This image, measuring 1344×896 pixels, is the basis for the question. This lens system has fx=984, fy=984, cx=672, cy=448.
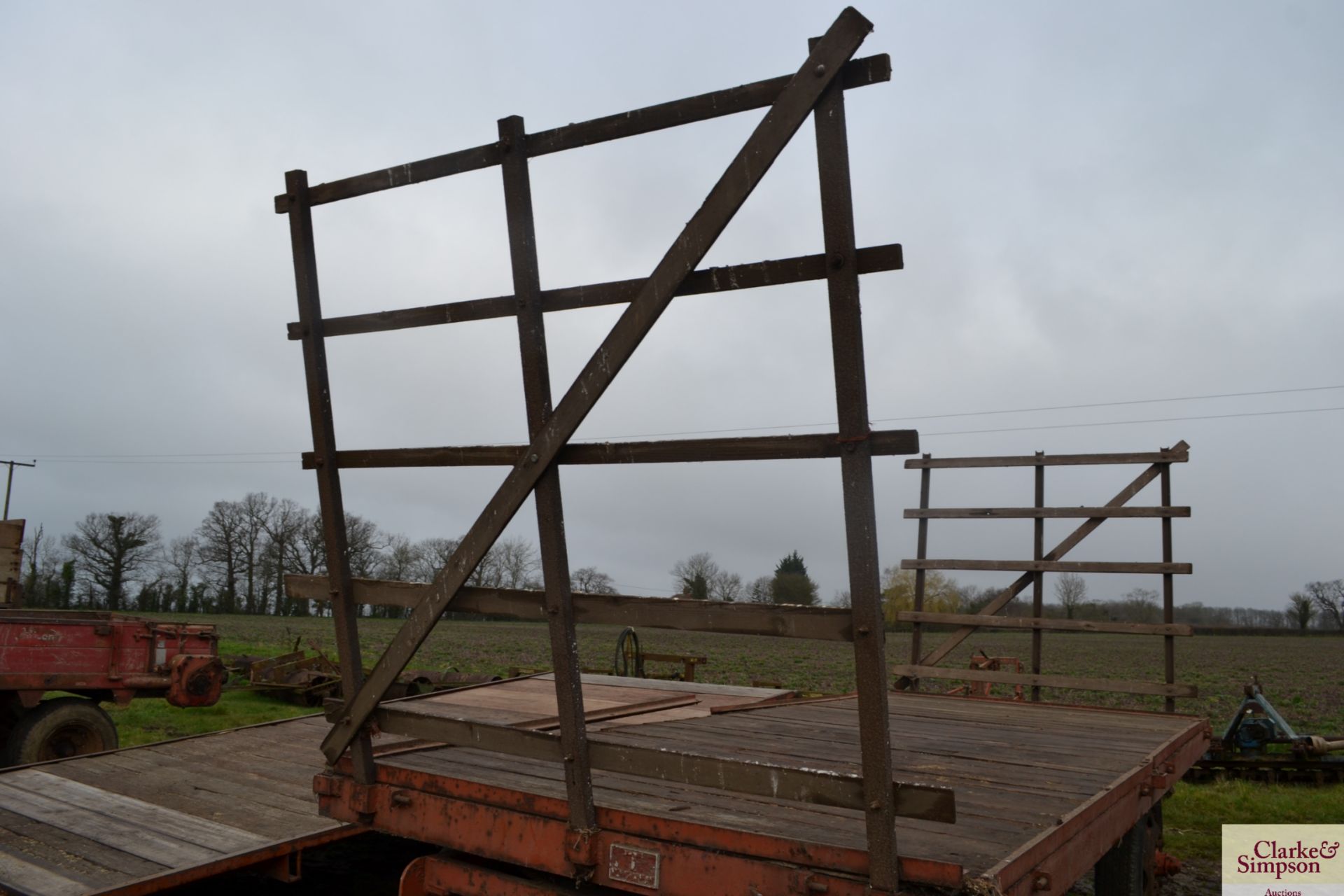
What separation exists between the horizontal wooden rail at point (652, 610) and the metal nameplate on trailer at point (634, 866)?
1.96 feet

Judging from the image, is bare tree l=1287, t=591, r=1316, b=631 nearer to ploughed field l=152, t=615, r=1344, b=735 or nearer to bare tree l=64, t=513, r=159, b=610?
ploughed field l=152, t=615, r=1344, b=735

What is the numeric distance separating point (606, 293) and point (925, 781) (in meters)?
2.08

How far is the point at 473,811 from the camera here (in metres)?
3.01

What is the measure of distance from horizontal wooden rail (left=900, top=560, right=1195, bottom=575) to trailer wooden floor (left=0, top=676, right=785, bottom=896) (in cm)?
175

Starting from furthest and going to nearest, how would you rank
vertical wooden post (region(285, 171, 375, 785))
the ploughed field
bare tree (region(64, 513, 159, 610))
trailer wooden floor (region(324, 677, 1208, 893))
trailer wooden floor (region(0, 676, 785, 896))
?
1. bare tree (region(64, 513, 159, 610))
2. the ploughed field
3. trailer wooden floor (region(0, 676, 785, 896))
4. vertical wooden post (region(285, 171, 375, 785))
5. trailer wooden floor (region(324, 677, 1208, 893))

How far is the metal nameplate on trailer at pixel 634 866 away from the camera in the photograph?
257 centimetres

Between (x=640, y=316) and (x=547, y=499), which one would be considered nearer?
(x=640, y=316)

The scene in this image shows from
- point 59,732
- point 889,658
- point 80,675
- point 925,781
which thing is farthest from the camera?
point 889,658

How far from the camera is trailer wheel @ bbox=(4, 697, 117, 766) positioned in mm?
8273

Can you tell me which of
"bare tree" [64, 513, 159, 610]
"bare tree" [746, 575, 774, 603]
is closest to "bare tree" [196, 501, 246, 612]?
Result: "bare tree" [64, 513, 159, 610]

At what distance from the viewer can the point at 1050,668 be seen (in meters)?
27.6

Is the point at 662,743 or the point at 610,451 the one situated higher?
the point at 610,451

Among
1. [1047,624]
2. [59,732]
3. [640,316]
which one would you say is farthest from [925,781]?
[59,732]

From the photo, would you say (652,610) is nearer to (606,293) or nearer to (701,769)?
(701,769)
